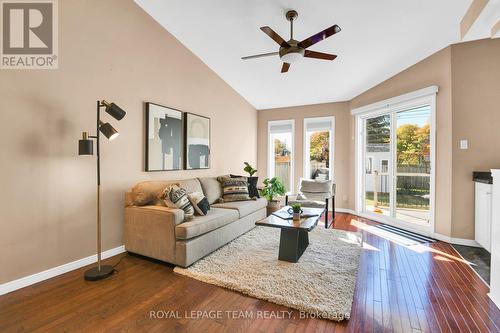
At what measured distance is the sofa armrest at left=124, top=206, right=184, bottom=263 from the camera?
263 centimetres

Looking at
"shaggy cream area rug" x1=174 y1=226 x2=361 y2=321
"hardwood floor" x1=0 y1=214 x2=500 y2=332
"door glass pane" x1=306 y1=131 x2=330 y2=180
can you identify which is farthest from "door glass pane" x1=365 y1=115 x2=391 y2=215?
"hardwood floor" x1=0 y1=214 x2=500 y2=332

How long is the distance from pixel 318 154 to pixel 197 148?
3217 mm

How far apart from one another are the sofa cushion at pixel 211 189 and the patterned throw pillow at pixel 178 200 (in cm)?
102

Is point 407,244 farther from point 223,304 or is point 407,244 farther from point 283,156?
point 283,156

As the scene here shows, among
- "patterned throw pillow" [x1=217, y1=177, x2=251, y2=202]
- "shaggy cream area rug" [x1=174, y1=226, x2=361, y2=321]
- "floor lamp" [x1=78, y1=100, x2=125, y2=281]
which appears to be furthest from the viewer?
"patterned throw pillow" [x1=217, y1=177, x2=251, y2=202]

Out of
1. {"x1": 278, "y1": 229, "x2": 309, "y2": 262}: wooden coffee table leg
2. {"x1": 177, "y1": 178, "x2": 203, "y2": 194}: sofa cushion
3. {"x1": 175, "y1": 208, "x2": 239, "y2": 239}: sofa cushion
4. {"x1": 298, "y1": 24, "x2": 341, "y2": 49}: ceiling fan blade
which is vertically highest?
{"x1": 298, "y1": 24, "x2": 341, "y2": 49}: ceiling fan blade

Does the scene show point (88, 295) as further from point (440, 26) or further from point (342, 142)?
point (342, 142)

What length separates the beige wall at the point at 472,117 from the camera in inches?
129

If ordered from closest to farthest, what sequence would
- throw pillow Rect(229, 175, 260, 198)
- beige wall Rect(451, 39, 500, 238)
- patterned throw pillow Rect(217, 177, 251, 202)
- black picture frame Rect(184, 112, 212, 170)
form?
beige wall Rect(451, 39, 500, 238) < black picture frame Rect(184, 112, 212, 170) < patterned throw pillow Rect(217, 177, 251, 202) < throw pillow Rect(229, 175, 260, 198)

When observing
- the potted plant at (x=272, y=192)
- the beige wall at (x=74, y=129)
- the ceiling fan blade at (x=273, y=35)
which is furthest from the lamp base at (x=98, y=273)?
the ceiling fan blade at (x=273, y=35)

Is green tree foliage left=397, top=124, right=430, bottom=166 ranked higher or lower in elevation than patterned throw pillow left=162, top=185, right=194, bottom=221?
higher

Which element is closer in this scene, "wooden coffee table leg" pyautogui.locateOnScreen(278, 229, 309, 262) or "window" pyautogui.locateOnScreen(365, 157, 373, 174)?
"wooden coffee table leg" pyautogui.locateOnScreen(278, 229, 309, 262)

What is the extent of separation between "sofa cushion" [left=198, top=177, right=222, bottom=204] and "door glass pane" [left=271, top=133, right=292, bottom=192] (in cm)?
261

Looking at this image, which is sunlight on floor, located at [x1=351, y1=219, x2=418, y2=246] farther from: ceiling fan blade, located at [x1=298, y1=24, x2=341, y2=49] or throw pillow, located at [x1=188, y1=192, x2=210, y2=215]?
ceiling fan blade, located at [x1=298, y1=24, x2=341, y2=49]
